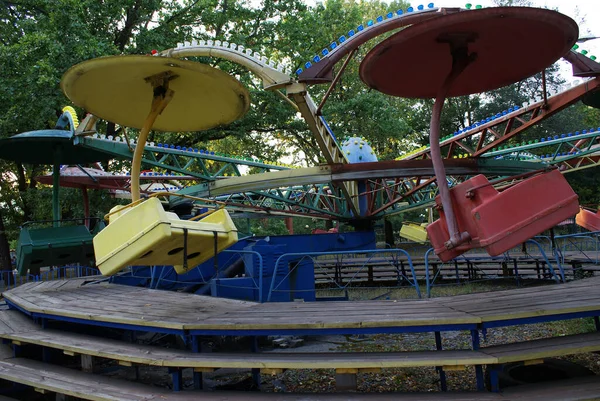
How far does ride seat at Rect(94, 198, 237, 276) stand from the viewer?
5078 millimetres

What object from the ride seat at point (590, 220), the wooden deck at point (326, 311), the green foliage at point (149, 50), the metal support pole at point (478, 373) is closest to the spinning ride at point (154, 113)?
the wooden deck at point (326, 311)

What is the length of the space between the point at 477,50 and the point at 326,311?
11.4 feet

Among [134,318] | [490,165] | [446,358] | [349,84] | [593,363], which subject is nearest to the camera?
[446,358]

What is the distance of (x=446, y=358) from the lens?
415 centimetres

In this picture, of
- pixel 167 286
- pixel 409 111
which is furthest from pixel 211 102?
pixel 409 111

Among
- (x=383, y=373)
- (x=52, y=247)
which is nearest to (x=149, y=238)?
(x=383, y=373)

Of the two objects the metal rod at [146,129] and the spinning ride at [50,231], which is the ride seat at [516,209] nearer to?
the metal rod at [146,129]

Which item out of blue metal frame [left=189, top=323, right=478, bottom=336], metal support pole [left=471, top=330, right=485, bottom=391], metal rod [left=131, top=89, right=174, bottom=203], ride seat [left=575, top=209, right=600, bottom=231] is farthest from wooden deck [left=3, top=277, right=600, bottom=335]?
ride seat [left=575, top=209, right=600, bottom=231]

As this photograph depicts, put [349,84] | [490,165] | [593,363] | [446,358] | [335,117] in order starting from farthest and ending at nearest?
1. [349,84]
2. [335,117]
3. [490,165]
4. [593,363]
5. [446,358]

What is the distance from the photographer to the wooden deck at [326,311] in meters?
4.30

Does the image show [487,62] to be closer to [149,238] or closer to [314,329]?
[314,329]

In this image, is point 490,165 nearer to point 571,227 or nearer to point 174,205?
point 174,205

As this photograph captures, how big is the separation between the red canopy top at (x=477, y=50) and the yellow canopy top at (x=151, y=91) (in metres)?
2.03

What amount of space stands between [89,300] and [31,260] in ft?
9.74
